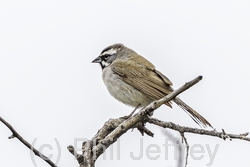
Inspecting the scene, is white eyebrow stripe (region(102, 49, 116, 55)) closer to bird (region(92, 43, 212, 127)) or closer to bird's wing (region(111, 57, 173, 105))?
bird (region(92, 43, 212, 127))

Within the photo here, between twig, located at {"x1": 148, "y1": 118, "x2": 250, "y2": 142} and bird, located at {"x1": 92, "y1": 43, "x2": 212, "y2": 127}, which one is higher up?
bird, located at {"x1": 92, "y1": 43, "x2": 212, "y2": 127}

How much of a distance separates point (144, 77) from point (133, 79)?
0.71 ft

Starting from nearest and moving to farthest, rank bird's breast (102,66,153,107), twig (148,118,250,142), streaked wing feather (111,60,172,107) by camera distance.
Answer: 1. twig (148,118,250,142)
2. streaked wing feather (111,60,172,107)
3. bird's breast (102,66,153,107)

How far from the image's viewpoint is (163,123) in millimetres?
5559

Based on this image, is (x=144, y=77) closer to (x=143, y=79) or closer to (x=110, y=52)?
(x=143, y=79)

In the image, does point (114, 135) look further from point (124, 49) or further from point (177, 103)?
point (124, 49)

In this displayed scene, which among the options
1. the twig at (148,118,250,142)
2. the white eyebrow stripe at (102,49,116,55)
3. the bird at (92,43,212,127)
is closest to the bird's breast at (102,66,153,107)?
the bird at (92,43,212,127)

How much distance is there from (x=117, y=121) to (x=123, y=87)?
8.90ft

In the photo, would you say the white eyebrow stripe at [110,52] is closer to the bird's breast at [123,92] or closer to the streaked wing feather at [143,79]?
the streaked wing feather at [143,79]

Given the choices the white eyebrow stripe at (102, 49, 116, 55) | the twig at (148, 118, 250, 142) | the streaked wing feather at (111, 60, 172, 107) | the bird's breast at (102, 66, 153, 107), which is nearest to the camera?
the twig at (148, 118, 250, 142)

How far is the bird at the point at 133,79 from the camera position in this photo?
26.4 ft

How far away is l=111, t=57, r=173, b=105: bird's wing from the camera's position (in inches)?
315

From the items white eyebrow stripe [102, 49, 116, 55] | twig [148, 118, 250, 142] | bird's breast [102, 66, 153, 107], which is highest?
white eyebrow stripe [102, 49, 116, 55]

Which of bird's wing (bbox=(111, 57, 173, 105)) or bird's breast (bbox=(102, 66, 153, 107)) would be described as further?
bird's breast (bbox=(102, 66, 153, 107))
